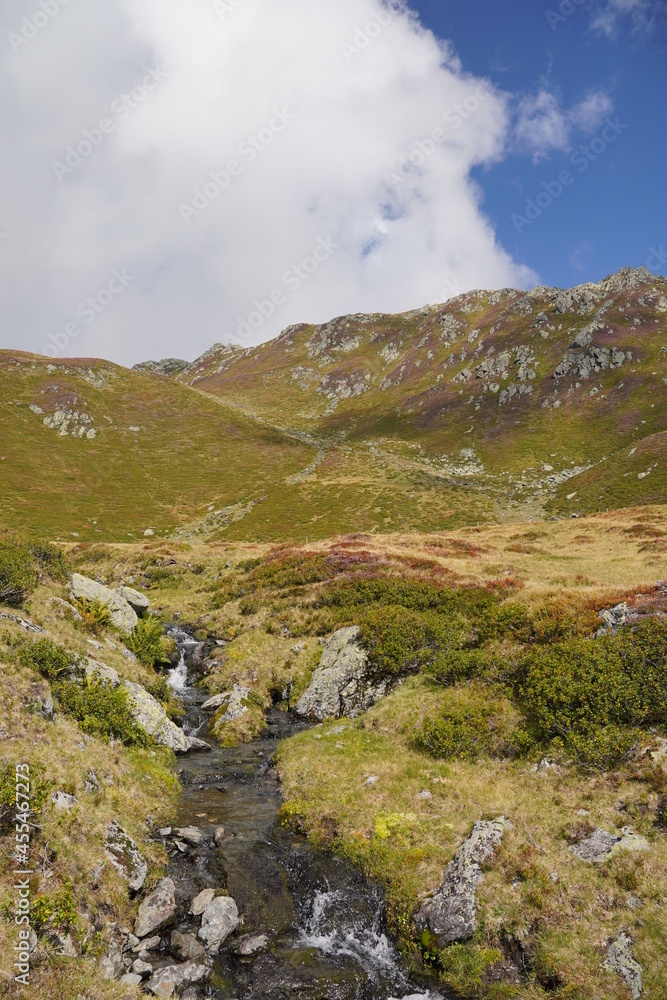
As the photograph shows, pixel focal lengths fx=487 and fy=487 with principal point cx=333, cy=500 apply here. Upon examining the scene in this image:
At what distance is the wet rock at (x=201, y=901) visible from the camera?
1095 cm

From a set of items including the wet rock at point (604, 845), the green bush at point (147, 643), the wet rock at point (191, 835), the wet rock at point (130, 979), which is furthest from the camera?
the green bush at point (147, 643)

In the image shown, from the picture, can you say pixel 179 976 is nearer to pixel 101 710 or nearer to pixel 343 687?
pixel 101 710

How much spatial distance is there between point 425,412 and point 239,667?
388 ft

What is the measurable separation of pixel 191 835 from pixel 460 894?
7326mm

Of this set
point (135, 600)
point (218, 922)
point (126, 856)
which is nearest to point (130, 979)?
point (218, 922)

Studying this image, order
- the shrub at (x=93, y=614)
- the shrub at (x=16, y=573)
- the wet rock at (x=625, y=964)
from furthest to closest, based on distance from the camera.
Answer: the shrub at (x=93, y=614), the shrub at (x=16, y=573), the wet rock at (x=625, y=964)

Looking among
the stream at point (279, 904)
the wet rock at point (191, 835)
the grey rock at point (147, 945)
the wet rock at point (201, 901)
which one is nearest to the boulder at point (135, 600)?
the stream at point (279, 904)

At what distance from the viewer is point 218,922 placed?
1063cm

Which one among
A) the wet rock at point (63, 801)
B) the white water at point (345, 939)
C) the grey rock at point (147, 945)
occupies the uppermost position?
the wet rock at point (63, 801)

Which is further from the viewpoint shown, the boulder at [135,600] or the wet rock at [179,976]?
the boulder at [135,600]

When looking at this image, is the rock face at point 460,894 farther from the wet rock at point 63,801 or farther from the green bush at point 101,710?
the green bush at point 101,710

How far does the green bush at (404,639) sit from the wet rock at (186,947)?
12438mm

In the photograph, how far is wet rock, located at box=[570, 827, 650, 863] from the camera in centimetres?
1045

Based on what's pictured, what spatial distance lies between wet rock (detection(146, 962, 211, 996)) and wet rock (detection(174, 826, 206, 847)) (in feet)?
12.2
